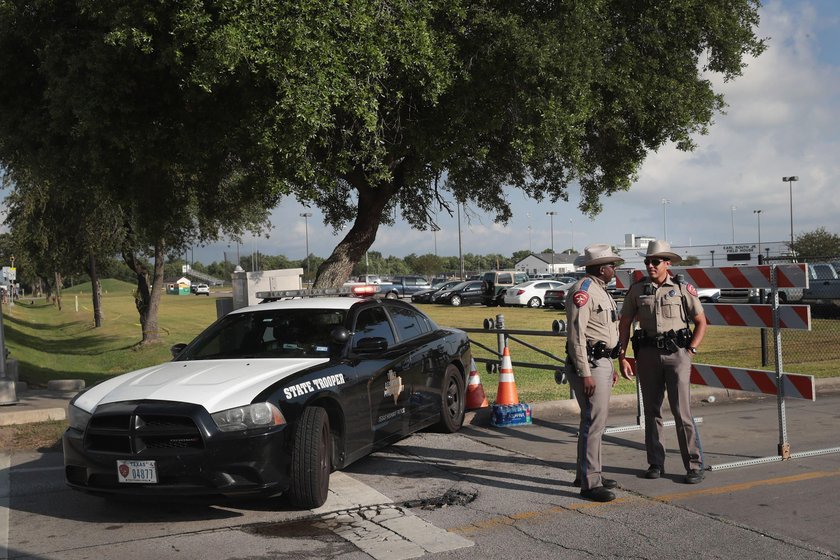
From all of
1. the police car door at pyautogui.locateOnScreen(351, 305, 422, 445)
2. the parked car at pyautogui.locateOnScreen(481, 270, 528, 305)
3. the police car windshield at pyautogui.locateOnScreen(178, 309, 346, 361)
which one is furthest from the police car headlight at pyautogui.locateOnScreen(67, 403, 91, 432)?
the parked car at pyautogui.locateOnScreen(481, 270, 528, 305)

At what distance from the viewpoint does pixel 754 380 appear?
7.28 metres

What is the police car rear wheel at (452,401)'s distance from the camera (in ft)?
27.9

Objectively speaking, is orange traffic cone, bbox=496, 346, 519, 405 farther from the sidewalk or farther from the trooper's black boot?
the sidewalk

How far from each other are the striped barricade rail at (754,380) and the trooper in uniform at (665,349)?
3.79 feet

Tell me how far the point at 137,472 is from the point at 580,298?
11.3 ft

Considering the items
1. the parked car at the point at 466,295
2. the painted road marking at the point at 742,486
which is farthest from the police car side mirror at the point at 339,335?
the parked car at the point at 466,295

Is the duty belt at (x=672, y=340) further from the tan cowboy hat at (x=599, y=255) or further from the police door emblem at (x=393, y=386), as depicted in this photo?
the police door emblem at (x=393, y=386)

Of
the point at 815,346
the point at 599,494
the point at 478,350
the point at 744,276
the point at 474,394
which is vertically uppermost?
the point at 744,276

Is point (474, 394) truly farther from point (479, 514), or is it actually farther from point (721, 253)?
point (721, 253)

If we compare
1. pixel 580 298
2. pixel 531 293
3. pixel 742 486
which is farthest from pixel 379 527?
pixel 531 293

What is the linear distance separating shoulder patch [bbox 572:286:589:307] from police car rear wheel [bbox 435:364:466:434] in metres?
2.80

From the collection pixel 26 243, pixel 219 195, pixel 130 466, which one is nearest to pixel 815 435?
pixel 130 466

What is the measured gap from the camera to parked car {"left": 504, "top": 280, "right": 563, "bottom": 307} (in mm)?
40375

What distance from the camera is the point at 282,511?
19.1 ft
